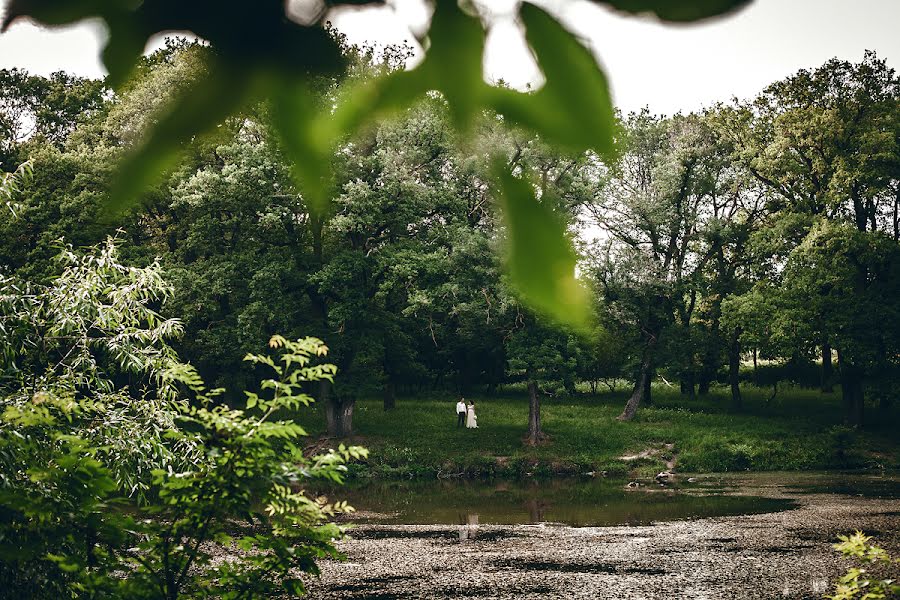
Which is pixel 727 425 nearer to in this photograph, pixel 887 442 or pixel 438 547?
pixel 887 442

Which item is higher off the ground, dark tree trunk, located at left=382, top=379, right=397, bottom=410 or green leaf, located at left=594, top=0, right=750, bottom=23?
green leaf, located at left=594, top=0, right=750, bottom=23

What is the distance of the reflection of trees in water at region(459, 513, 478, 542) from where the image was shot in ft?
42.3

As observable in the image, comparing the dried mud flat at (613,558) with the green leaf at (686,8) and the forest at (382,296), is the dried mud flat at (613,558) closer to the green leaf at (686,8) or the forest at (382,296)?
the forest at (382,296)

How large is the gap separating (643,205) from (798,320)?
6370 millimetres

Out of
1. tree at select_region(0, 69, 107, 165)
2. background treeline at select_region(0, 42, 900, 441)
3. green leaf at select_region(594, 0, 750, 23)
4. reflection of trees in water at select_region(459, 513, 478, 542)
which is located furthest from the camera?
background treeline at select_region(0, 42, 900, 441)

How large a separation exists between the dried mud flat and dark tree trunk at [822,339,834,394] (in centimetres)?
1019

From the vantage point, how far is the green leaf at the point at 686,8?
1.54ft

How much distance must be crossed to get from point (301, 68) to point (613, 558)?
11.3 metres

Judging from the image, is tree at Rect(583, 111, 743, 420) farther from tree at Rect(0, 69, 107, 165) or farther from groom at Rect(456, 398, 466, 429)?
tree at Rect(0, 69, 107, 165)

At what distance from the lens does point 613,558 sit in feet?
36.0

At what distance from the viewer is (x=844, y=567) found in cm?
1010

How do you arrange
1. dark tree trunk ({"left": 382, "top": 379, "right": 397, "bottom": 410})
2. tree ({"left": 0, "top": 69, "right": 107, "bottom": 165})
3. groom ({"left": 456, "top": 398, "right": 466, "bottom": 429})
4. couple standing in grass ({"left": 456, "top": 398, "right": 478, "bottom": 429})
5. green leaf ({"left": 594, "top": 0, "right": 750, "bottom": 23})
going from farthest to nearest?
dark tree trunk ({"left": 382, "top": 379, "right": 397, "bottom": 410})
groom ({"left": 456, "top": 398, "right": 466, "bottom": 429})
couple standing in grass ({"left": 456, "top": 398, "right": 478, "bottom": 429})
tree ({"left": 0, "top": 69, "right": 107, "bottom": 165})
green leaf ({"left": 594, "top": 0, "right": 750, "bottom": 23})

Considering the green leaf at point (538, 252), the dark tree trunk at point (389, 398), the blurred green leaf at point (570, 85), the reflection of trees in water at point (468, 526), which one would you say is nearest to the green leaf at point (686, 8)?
the blurred green leaf at point (570, 85)

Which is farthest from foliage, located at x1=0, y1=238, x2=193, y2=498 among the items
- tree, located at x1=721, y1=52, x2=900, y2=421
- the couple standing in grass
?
tree, located at x1=721, y1=52, x2=900, y2=421
